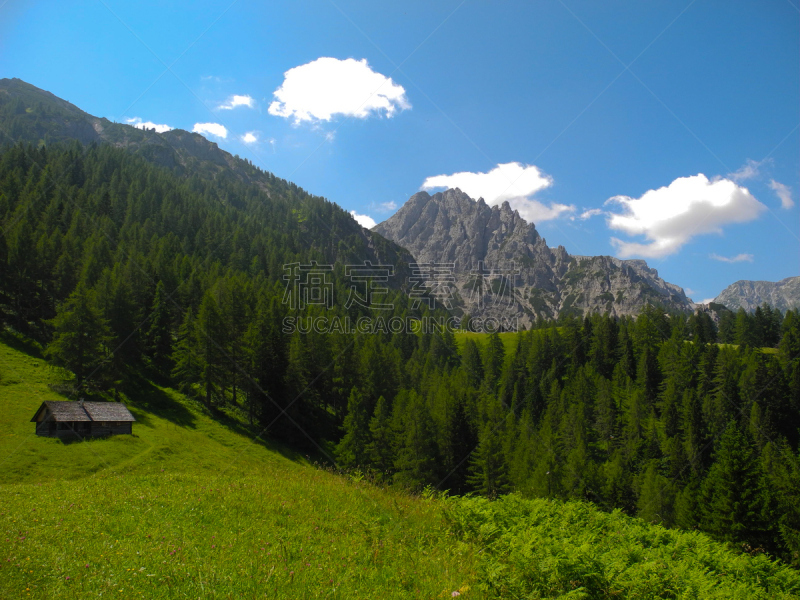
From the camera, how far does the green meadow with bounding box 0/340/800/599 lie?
6578 millimetres

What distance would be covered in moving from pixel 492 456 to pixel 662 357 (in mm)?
54864

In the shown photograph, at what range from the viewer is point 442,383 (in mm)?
69875

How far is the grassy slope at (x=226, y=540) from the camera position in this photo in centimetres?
664

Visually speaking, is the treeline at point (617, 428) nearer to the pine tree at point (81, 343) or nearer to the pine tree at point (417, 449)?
the pine tree at point (417, 449)

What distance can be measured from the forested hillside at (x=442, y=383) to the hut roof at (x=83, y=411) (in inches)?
295

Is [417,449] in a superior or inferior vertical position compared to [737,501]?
superior

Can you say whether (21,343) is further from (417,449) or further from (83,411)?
(417,449)

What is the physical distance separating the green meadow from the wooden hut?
24.5 metres

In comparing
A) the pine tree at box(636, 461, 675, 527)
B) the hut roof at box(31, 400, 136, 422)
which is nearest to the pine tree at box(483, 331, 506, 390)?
the pine tree at box(636, 461, 675, 527)

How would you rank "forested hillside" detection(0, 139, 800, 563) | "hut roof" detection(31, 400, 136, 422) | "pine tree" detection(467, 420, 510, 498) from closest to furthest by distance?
"hut roof" detection(31, 400, 136, 422)
"forested hillside" detection(0, 139, 800, 563)
"pine tree" detection(467, 420, 510, 498)

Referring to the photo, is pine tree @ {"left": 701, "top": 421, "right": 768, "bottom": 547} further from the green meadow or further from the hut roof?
the hut roof

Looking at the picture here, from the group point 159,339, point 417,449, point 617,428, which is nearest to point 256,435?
point 417,449

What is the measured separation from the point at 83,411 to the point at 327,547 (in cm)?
3812

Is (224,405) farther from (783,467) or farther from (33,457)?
(783,467)
